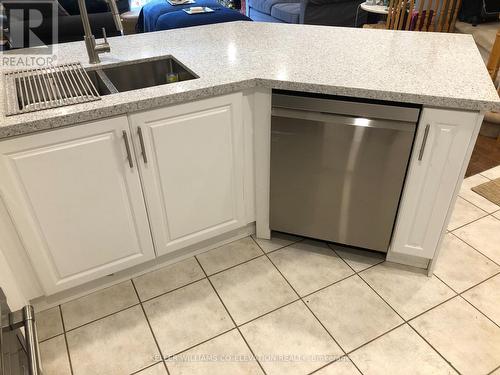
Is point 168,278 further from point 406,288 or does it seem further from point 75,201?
point 406,288

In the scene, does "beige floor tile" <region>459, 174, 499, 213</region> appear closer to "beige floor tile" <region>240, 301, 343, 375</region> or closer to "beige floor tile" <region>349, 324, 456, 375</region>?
"beige floor tile" <region>349, 324, 456, 375</region>

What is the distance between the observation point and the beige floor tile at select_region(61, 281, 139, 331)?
1755 mm

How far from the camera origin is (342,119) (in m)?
1.64

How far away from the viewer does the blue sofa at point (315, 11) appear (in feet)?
14.9

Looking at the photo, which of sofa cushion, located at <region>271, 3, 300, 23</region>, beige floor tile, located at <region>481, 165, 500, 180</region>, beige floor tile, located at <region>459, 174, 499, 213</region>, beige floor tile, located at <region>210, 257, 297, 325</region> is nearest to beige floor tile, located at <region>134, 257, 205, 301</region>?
beige floor tile, located at <region>210, 257, 297, 325</region>

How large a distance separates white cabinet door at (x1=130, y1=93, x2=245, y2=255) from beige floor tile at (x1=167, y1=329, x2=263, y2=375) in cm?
52

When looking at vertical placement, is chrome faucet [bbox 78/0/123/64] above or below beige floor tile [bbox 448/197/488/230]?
above

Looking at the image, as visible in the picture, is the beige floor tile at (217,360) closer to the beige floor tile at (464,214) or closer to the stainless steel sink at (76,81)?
the stainless steel sink at (76,81)

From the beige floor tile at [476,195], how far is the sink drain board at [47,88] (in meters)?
2.25

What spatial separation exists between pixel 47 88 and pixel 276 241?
1.33 meters

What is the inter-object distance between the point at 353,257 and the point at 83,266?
1.33m

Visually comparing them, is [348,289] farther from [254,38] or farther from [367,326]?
[254,38]

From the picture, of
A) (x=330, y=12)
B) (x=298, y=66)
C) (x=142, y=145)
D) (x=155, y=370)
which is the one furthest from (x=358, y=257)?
(x=330, y=12)
